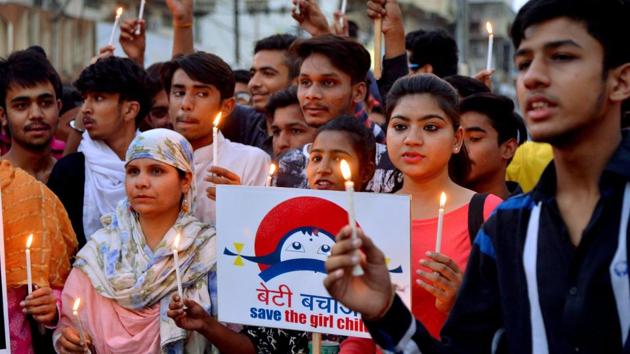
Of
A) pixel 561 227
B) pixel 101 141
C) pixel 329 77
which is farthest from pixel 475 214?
pixel 101 141

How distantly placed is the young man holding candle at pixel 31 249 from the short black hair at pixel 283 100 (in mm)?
1652

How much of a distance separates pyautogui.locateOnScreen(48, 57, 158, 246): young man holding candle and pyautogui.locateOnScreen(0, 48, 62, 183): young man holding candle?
185mm

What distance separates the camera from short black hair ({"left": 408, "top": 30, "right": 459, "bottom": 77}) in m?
6.95

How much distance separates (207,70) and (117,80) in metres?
0.52

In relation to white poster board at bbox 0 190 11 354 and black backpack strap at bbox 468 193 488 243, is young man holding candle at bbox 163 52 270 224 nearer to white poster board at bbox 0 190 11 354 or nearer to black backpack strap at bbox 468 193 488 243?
white poster board at bbox 0 190 11 354

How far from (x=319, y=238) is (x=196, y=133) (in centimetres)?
179

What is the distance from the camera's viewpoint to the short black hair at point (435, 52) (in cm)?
695

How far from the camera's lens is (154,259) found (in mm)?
4605

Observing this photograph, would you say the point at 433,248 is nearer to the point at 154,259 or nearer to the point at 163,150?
the point at 154,259

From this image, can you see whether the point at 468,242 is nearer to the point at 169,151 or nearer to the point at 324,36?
the point at 169,151

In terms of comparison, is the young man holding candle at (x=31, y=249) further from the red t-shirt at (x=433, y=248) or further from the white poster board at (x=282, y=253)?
the red t-shirt at (x=433, y=248)

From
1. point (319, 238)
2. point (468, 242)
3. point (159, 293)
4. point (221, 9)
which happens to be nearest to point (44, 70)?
point (159, 293)

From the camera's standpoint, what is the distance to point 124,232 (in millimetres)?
4734

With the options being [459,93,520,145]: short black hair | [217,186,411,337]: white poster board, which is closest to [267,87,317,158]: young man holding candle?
[459,93,520,145]: short black hair
